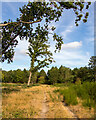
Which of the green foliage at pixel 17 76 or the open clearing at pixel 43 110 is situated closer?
the open clearing at pixel 43 110

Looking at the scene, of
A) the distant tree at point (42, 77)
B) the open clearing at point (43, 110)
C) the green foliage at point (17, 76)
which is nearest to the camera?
the open clearing at point (43, 110)

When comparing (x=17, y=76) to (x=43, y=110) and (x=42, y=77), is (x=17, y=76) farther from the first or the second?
(x=43, y=110)

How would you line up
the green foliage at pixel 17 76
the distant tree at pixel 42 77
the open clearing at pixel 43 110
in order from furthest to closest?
the distant tree at pixel 42 77, the green foliage at pixel 17 76, the open clearing at pixel 43 110

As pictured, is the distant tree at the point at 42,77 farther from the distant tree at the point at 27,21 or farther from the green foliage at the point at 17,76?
the distant tree at the point at 27,21

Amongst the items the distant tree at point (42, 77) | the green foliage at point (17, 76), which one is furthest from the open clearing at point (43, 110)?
the distant tree at point (42, 77)

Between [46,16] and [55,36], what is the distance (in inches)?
75.5

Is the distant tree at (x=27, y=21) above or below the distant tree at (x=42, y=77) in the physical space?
above

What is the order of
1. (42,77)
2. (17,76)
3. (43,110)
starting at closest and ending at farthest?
(43,110)
(42,77)
(17,76)

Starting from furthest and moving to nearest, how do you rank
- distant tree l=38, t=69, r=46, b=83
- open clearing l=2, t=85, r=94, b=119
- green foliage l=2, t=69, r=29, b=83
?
distant tree l=38, t=69, r=46, b=83
green foliage l=2, t=69, r=29, b=83
open clearing l=2, t=85, r=94, b=119

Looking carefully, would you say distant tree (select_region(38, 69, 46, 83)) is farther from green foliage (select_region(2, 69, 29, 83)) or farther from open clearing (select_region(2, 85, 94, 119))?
open clearing (select_region(2, 85, 94, 119))

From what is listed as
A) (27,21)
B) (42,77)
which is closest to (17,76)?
(42,77)

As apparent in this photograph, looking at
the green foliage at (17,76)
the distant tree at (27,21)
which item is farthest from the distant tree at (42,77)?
the distant tree at (27,21)

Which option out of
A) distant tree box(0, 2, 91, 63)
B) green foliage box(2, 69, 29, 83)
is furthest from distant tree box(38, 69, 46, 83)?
distant tree box(0, 2, 91, 63)

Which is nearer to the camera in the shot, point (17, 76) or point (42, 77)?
point (42, 77)
